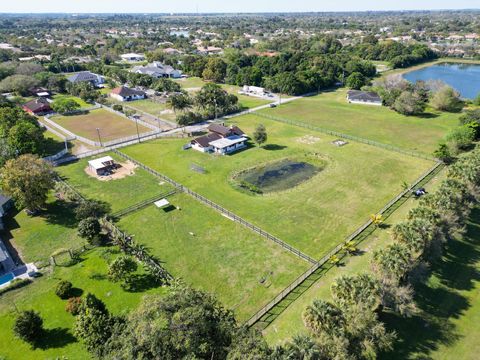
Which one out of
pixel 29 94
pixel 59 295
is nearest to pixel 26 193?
pixel 59 295

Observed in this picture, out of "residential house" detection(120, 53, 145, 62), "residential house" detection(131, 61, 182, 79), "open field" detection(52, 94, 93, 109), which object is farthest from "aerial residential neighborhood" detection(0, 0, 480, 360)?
"residential house" detection(120, 53, 145, 62)

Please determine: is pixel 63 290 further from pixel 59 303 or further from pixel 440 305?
pixel 440 305

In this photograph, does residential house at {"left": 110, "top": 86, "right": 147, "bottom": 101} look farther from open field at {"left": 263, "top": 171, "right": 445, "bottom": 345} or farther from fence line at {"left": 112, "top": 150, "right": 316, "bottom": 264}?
open field at {"left": 263, "top": 171, "right": 445, "bottom": 345}

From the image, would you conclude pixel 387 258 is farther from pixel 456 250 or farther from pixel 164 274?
pixel 164 274

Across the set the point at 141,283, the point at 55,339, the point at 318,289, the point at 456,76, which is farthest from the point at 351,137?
the point at 456,76

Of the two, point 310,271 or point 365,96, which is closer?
point 310,271
